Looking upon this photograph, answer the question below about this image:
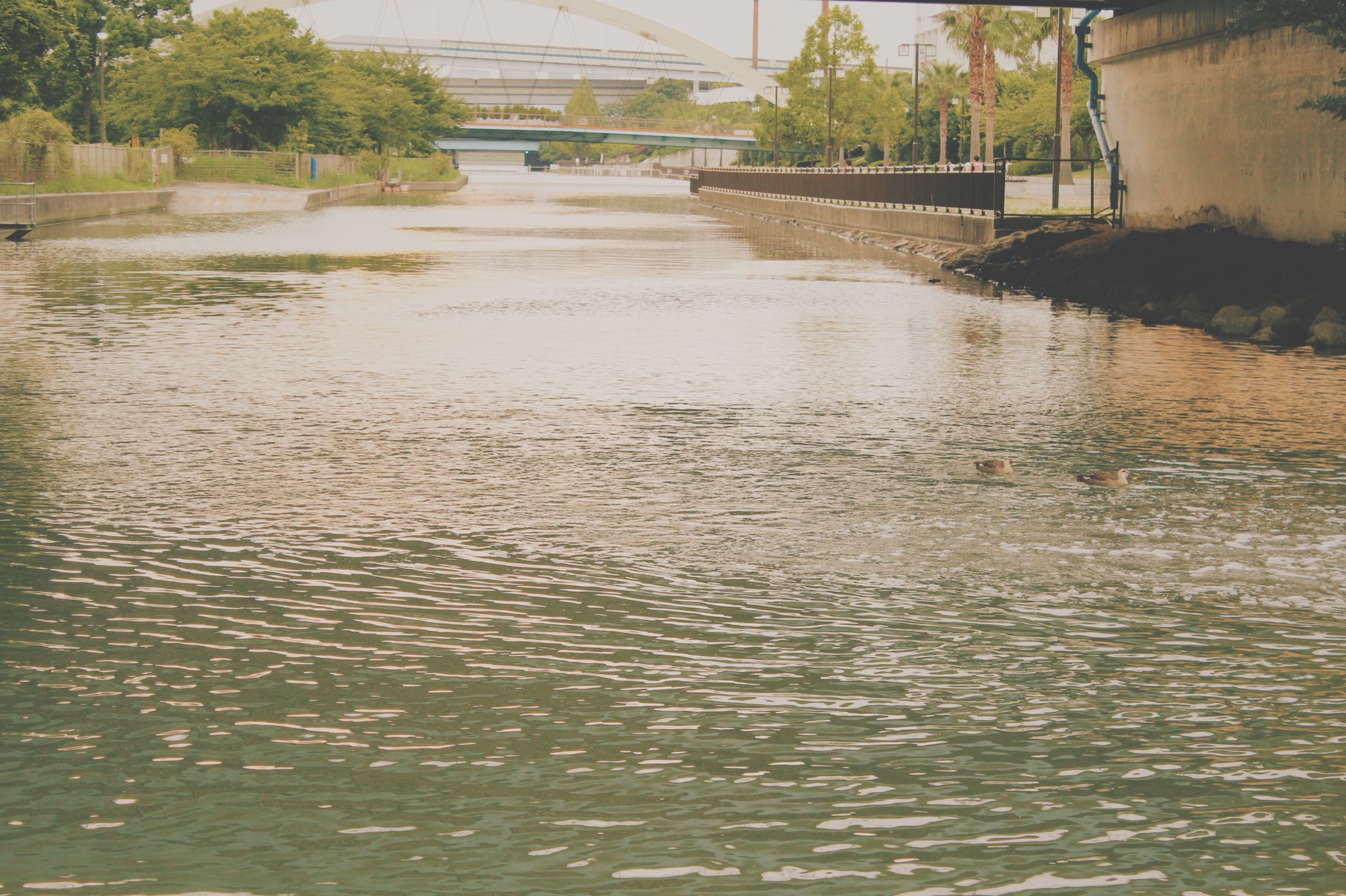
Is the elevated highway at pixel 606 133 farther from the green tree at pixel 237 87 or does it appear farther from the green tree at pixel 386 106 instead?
the green tree at pixel 237 87

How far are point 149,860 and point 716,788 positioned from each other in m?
1.66

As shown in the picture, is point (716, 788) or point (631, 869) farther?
point (716, 788)

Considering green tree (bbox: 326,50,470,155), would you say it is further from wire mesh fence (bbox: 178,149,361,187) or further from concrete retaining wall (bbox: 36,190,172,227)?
concrete retaining wall (bbox: 36,190,172,227)

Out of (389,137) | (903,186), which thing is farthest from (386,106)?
(903,186)

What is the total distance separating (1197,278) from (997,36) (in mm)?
55709

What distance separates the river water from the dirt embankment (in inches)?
189

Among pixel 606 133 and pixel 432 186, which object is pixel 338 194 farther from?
pixel 606 133

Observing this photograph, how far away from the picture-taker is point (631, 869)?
4.30 m

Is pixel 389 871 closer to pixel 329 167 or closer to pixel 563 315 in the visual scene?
pixel 563 315

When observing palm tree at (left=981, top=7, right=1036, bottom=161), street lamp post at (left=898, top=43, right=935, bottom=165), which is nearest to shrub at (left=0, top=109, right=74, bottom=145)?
street lamp post at (left=898, top=43, right=935, bottom=165)

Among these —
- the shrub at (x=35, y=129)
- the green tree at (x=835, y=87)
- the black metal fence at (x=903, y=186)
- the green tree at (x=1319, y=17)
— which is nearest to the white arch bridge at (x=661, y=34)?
the green tree at (x=835, y=87)

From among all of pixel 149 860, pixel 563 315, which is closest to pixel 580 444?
pixel 149 860

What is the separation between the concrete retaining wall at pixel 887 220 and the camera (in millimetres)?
37719

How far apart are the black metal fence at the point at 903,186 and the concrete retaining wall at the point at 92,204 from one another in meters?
23.9
